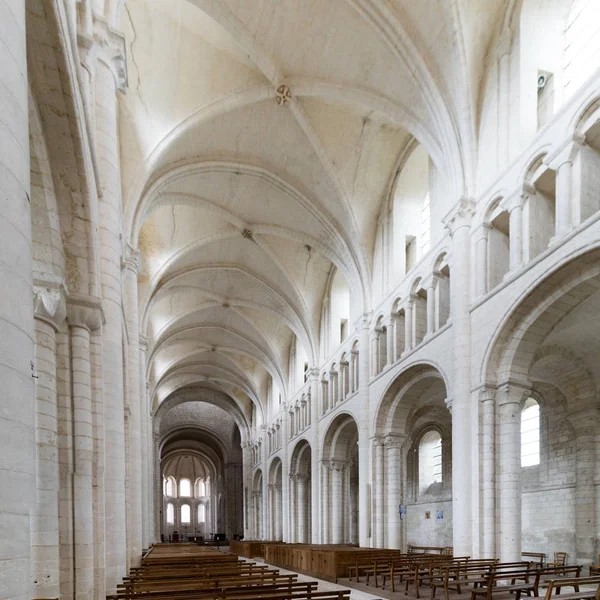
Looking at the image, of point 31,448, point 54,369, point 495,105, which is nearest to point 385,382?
point 495,105

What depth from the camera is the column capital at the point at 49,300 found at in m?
8.17

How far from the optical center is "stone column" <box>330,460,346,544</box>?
89.8ft

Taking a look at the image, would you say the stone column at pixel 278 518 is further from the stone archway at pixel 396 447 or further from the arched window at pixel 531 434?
the arched window at pixel 531 434

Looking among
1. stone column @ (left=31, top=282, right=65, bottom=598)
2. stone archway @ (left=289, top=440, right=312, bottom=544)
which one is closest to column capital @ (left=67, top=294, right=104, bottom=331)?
stone column @ (left=31, top=282, right=65, bottom=598)

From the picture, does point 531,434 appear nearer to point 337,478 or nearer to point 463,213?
point 463,213

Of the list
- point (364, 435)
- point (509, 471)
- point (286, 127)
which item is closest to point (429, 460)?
point (364, 435)

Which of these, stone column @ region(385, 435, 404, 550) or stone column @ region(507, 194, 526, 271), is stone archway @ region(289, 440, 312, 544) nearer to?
stone column @ region(385, 435, 404, 550)

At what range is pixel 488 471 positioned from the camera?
13.6m

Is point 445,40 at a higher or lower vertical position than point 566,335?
higher

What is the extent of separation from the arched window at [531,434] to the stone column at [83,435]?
15.1 m

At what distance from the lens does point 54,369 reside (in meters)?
8.51

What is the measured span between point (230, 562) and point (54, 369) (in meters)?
8.53

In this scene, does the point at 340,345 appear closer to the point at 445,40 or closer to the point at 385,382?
the point at 385,382

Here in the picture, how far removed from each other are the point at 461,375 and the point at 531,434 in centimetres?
707
